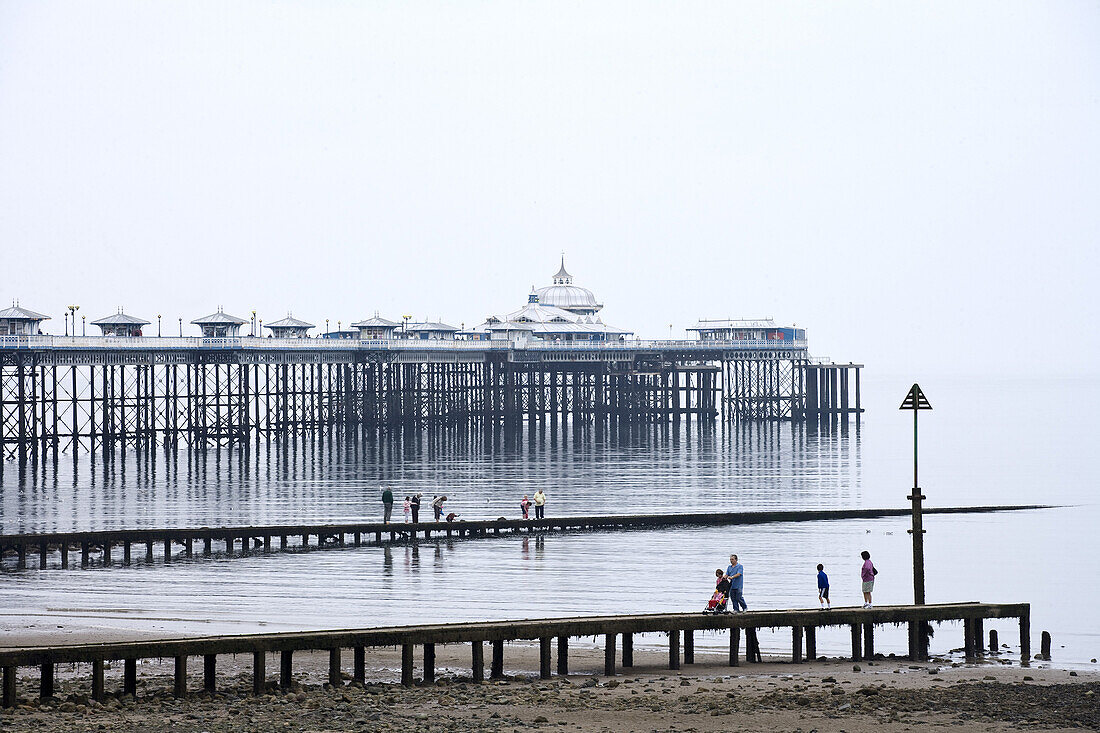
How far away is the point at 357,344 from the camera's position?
350 ft

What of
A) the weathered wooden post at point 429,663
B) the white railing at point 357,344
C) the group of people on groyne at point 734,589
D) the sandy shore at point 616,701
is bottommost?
the sandy shore at point 616,701

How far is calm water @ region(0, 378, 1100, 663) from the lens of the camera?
3438cm

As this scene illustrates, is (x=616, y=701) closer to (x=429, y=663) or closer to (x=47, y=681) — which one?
(x=429, y=663)

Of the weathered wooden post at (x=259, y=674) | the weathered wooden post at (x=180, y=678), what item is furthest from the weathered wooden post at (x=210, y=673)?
the weathered wooden post at (x=259, y=674)

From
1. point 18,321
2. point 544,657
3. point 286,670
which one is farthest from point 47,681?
point 18,321

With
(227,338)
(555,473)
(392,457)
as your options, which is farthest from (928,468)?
(227,338)

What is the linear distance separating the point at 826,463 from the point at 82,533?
50339mm

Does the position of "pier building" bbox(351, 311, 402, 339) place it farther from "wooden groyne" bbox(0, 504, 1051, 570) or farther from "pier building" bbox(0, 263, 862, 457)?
A: "wooden groyne" bbox(0, 504, 1051, 570)

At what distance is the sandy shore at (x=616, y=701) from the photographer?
2223 cm

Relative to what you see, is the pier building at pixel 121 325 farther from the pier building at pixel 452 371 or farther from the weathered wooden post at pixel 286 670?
the weathered wooden post at pixel 286 670

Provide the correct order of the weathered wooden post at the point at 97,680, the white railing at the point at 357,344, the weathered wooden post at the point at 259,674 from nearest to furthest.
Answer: the weathered wooden post at the point at 97,680 → the weathered wooden post at the point at 259,674 → the white railing at the point at 357,344

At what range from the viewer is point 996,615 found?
28797 millimetres

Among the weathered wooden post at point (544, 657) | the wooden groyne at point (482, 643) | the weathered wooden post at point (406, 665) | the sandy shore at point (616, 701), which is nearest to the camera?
the sandy shore at point (616, 701)

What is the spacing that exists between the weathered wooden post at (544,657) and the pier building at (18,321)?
66423 mm
